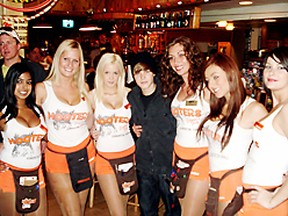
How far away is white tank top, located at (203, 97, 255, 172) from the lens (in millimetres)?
2340

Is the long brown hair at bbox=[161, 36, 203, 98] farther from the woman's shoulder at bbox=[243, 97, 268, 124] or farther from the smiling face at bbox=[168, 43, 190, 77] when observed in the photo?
the woman's shoulder at bbox=[243, 97, 268, 124]

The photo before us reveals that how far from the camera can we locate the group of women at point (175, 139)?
2113 millimetres

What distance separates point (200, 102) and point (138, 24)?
227 inches

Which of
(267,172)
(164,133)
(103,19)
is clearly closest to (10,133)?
(164,133)

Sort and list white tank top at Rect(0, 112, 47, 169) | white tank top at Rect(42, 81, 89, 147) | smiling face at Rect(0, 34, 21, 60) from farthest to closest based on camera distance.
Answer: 1. smiling face at Rect(0, 34, 21, 60)
2. white tank top at Rect(42, 81, 89, 147)
3. white tank top at Rect(0, 112, 47, 169)

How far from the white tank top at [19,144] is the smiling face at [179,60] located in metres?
1.15

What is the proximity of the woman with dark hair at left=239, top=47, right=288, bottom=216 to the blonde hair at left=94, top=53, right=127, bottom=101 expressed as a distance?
1.25 metres

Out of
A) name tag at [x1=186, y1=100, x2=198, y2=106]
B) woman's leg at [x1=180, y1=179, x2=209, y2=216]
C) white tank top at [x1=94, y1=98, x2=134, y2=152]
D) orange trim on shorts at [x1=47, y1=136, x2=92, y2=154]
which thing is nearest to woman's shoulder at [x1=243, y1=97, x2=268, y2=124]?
name tag at [x1=186, y1=100, x2=198, y2=106]

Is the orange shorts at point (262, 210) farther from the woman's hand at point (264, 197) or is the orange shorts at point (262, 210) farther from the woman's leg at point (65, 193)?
the woman's leg at point (65, 193)

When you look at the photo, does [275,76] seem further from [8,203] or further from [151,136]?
[8,203]

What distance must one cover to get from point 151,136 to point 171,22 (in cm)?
446

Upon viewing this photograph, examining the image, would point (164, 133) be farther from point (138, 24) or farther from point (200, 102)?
point (138, 24)

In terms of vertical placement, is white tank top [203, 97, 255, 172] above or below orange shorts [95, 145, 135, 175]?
above

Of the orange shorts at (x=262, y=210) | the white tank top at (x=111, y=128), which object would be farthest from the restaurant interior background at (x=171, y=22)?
the orange shorts at (x=262, y=210)
